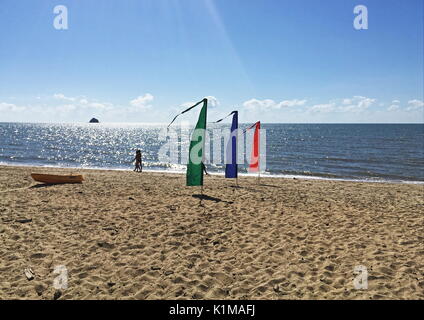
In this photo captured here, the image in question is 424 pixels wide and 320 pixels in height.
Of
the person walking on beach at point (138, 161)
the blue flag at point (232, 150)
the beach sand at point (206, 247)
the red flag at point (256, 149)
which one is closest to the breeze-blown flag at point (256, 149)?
the red flag at point (256, 149)

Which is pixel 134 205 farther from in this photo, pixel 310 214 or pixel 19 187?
pixel 19 187

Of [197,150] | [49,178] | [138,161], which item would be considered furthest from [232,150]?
[138,161]

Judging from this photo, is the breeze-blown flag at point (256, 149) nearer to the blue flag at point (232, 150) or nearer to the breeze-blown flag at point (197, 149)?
the blue flag at point (232, 150)

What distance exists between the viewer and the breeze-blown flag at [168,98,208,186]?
11.0 metres

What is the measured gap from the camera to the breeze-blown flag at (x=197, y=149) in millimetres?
10977

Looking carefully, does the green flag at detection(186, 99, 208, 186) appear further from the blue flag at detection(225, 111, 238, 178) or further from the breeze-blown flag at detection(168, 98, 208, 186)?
the blue flag at detection(225, 111, 238, 178)

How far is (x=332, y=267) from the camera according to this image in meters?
6.39

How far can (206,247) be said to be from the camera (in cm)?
742

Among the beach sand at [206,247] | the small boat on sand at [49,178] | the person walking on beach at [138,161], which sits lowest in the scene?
the beach sand at [206,247]

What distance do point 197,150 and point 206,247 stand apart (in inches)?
185

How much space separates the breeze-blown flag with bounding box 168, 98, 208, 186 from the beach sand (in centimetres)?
102
